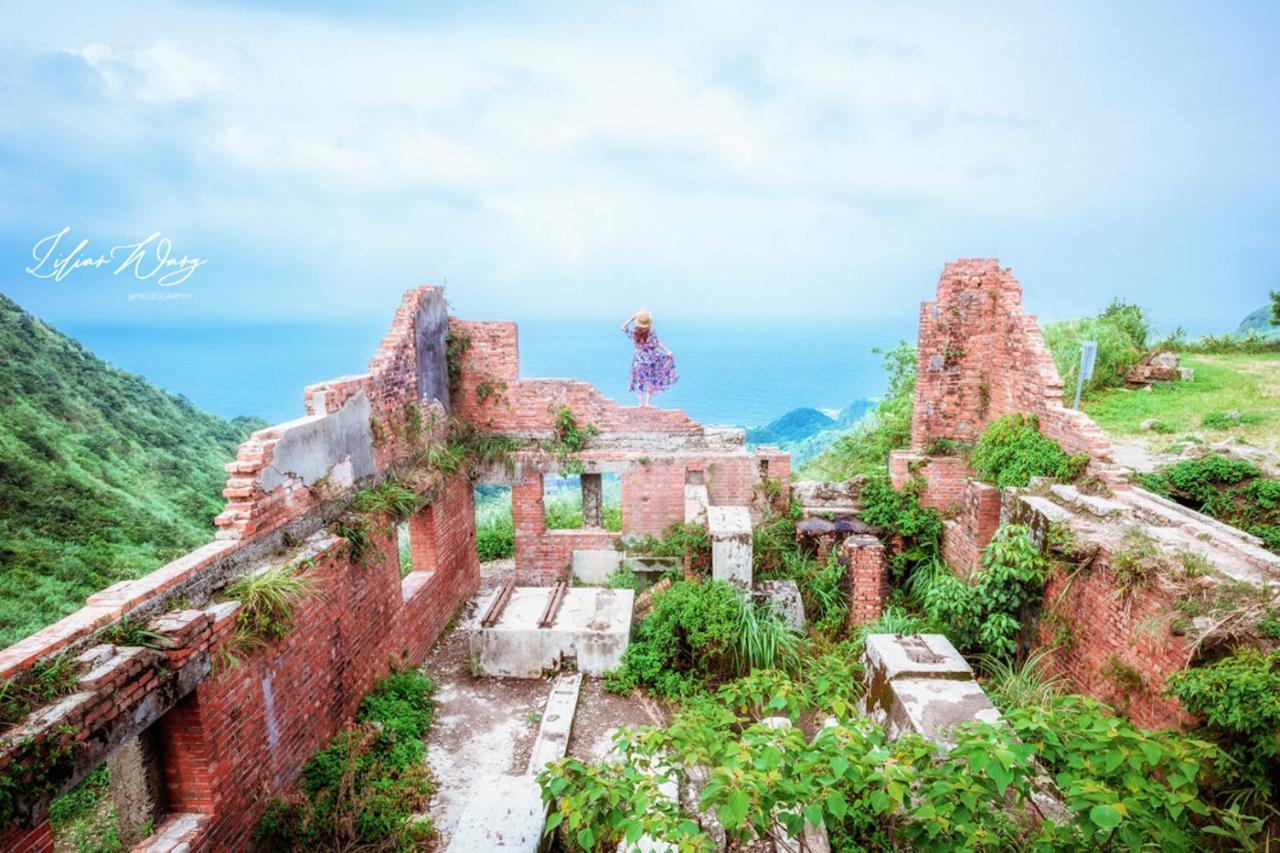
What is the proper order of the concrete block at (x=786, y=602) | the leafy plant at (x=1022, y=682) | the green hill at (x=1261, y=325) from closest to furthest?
the leafy plant at (x=1022, y=682)
the concrete block at (x=786, y=602)
the green hill at (x=1261, y=325)

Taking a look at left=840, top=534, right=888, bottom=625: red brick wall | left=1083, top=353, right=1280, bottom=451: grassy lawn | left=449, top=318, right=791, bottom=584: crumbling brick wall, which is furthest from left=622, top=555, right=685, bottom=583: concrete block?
left=1083, top=353, right=1280, bottom=451: grassy lawn

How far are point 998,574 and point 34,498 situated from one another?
16576mm

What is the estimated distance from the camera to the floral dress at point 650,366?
10328 millimetres

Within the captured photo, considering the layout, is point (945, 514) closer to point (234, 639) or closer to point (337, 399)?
point (337, 399)

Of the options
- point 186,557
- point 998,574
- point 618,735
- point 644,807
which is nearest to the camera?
point 644,807

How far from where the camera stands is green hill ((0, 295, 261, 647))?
444 inches

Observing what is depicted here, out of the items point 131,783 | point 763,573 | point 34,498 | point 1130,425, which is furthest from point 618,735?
point 34,498

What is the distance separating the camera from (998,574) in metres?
6.96

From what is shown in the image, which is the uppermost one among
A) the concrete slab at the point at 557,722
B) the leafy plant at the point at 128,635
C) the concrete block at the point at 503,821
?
the leafy plant at the point at 128,635

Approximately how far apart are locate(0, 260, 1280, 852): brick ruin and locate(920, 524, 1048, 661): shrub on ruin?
23 centimetres

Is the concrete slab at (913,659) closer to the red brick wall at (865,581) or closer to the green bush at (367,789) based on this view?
the red brick wall at (865,581)

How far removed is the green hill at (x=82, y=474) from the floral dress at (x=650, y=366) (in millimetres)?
9825

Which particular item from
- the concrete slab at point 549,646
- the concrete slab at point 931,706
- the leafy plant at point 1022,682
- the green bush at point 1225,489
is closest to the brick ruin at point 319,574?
the concrete slab at point 549,646

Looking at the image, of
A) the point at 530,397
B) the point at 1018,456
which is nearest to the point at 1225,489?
the point at 1018,456
